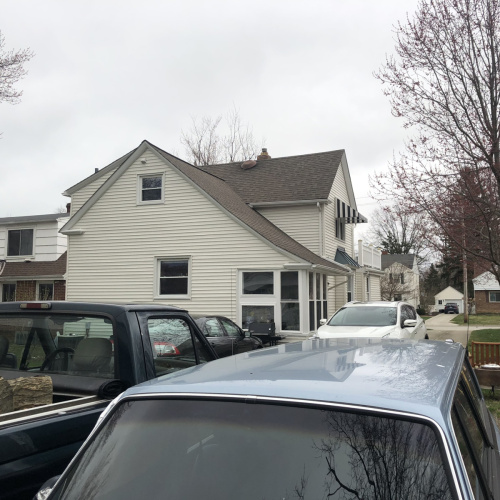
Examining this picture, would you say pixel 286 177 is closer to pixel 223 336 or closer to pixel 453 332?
pixel 223 336

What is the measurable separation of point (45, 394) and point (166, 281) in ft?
47.0

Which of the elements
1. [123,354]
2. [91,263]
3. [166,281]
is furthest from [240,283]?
[123,354]

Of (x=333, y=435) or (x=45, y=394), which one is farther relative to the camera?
(x=45, y=394)

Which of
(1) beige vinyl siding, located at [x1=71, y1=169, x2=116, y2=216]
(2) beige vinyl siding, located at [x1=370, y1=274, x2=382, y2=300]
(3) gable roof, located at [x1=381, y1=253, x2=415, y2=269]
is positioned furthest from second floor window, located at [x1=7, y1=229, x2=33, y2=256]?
(3) gable roof, located at [x1=381, y1=253, x2=415, y2=269]

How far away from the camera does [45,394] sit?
3.27 m

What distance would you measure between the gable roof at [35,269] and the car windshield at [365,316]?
507 inches

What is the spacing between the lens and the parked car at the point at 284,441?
173cm

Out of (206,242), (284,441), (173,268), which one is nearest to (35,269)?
(173,268)

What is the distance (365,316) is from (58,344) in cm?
929

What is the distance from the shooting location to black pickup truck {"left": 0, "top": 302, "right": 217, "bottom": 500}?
→ 103 inches

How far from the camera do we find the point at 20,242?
72.1 feet

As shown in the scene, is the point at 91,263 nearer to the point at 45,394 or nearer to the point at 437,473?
the point at 45,394

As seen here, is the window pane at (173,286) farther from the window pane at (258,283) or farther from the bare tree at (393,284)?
the bare tree at (393,284)

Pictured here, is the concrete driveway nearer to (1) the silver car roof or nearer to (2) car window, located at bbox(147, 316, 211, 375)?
(2) car window, located at bbox(147, 316, 211, 375)
